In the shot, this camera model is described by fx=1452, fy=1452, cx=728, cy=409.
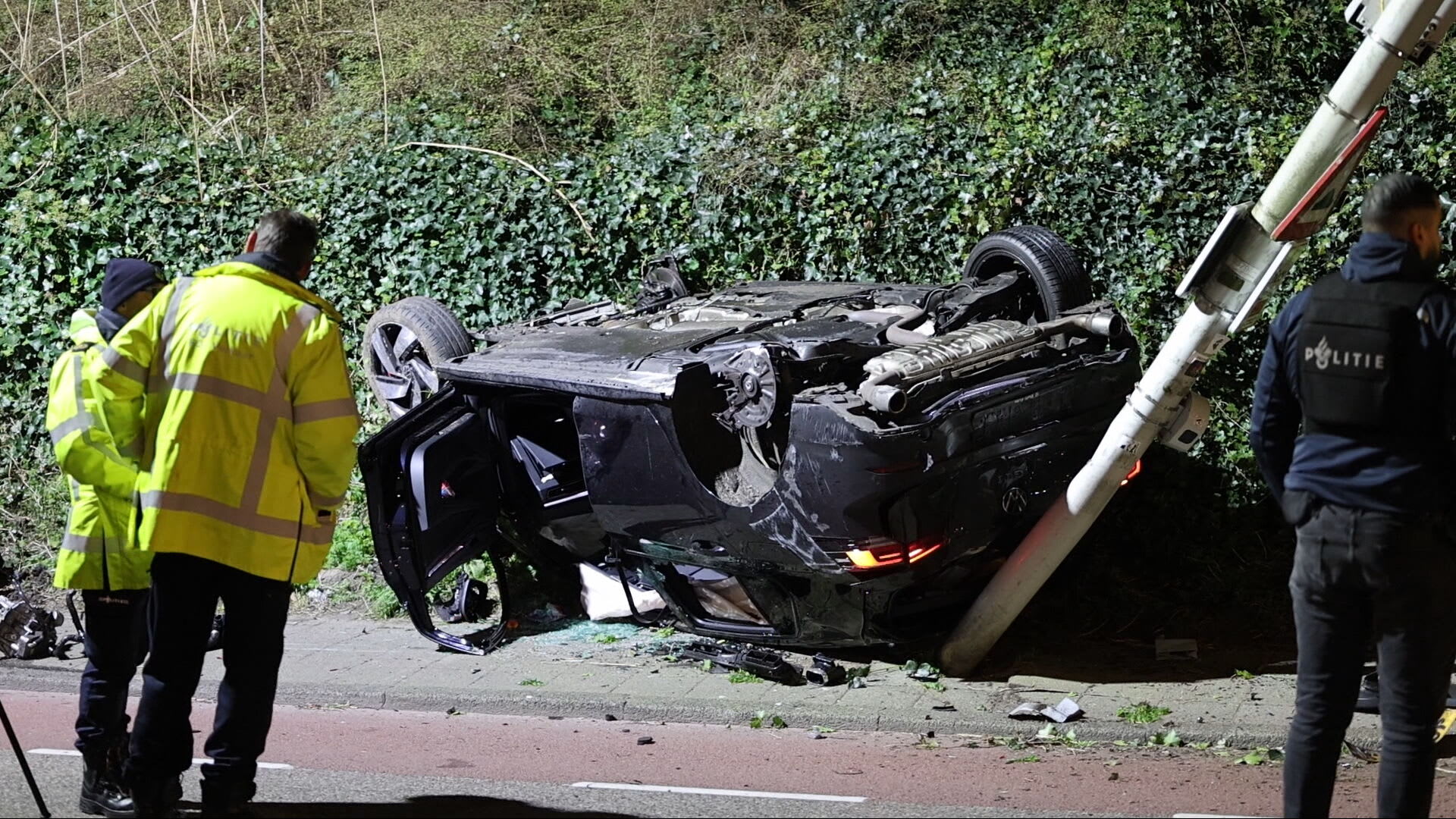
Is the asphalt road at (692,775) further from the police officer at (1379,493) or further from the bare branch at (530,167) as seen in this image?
the bare branch at (530,167)

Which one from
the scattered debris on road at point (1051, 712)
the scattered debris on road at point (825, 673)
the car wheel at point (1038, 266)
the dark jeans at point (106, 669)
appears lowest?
the scattered debris on road at point (825, 673)

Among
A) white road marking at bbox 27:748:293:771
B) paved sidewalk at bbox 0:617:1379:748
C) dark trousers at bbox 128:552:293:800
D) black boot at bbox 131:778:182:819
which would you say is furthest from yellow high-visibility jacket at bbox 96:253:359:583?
paved sidewalk at bbox 0:617:1379:748

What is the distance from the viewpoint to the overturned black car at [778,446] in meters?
6.16

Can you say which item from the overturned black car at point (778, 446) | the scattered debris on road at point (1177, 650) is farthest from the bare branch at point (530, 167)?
the scattered debris on road at point (1177, 650)

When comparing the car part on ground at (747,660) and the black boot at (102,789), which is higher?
the black boot at (102,789)

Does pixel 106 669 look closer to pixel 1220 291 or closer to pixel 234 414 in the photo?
pixel 234 414

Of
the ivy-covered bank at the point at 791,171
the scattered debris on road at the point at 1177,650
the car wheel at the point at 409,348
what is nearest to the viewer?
the scattered debris on road at the point at 1177,650

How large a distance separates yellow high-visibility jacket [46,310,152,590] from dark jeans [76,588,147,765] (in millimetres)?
71

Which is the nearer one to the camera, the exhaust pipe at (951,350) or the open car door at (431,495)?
the exhaust pipe at (951,350)

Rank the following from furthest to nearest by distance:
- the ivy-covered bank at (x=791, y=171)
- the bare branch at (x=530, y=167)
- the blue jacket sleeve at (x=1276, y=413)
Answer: the bare branch at (x=530, y=167) → the ivy-covered bank at (x=791, y=171) → the blue jacket sleeve at (x=1276, y=413)

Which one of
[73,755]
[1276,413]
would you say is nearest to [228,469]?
[73,755]

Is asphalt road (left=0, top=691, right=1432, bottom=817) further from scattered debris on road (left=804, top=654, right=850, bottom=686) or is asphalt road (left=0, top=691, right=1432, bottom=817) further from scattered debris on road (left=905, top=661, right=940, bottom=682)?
scattered debris on road (left=905, top=661, right=940, bottom=682)

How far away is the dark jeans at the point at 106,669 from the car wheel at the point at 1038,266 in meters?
4.51

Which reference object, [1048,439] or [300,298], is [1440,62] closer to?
[1048,439]
